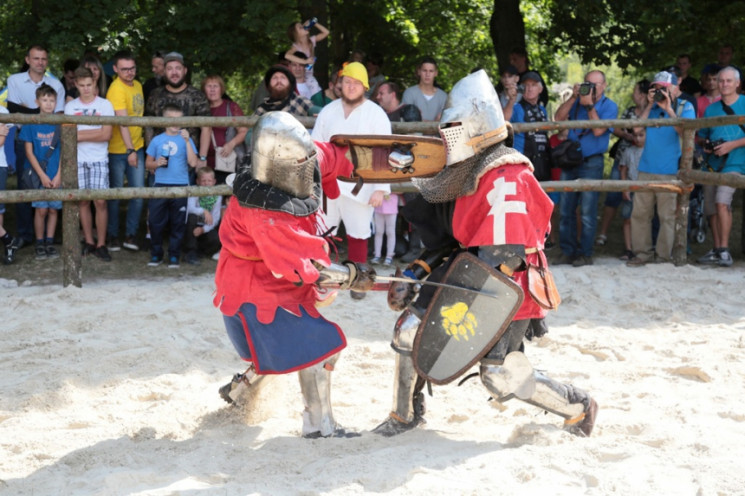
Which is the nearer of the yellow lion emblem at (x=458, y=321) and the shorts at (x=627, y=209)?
the yellow lion emblem at (x=458, y=321)

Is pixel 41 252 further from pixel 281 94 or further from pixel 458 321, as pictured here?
pixel 458 321

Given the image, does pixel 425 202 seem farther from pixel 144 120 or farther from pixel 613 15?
pixel 613 15

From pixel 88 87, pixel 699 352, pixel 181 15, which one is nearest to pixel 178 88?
pixel 88 87

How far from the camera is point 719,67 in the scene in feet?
26.3

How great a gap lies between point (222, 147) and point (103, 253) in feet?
4.04

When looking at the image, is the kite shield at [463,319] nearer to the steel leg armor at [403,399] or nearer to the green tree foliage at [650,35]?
the steel leg armor at [403,399]

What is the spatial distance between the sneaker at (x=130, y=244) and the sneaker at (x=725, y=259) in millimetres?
4514

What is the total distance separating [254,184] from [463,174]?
2.69 ft

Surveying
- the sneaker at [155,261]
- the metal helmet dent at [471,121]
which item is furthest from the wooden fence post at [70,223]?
the metal helmet dent at [471,121]

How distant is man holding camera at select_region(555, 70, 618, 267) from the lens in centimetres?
726

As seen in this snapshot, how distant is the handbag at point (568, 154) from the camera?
7.25 meters


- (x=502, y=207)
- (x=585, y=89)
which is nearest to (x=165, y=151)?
(x=585, y=89)

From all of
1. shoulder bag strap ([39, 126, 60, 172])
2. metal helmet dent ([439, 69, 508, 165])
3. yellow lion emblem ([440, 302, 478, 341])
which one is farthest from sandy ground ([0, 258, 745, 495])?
metal helmet dent ([439, 69, 508, 165])

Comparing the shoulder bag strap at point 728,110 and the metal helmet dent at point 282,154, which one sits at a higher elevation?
the shoulder bag strap at point 728,110
